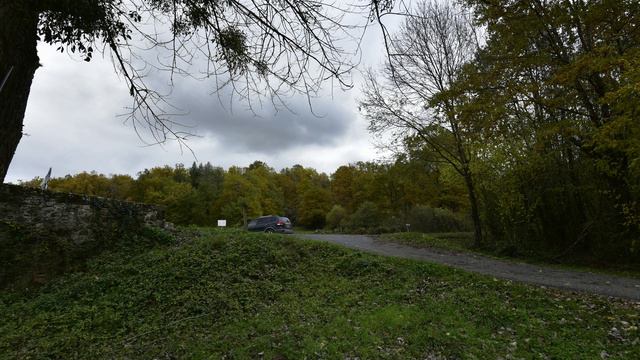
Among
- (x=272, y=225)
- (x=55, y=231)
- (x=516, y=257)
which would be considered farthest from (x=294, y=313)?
(x=272, y=225)

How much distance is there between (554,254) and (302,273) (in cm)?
938

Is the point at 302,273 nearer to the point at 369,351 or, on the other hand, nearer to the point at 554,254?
the point at 369,351

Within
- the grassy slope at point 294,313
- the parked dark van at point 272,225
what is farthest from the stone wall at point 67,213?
the parked dark van at point 272,225

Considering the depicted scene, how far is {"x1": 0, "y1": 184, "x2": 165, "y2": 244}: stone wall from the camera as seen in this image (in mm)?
10703

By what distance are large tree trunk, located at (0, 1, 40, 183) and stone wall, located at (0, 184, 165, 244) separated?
33.5 feet

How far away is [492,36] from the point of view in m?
13.0

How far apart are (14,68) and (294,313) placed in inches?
256

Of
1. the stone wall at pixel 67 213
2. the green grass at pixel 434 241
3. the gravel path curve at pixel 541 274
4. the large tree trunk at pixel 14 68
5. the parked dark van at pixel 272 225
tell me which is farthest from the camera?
the parked dark van at pixel 272 225

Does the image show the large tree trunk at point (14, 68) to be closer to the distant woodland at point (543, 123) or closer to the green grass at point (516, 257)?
the distant woodland at point (543, 123)

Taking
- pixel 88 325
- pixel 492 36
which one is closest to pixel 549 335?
pixel 88 325

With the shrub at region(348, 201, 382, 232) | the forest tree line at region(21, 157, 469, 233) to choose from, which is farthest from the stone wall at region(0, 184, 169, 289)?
the shrub at region(348, 201, 382, 232)

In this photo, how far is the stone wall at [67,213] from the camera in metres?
10.7

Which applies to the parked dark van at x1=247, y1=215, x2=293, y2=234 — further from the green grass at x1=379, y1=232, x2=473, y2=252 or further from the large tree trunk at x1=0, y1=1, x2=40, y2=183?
the large tree trunk at x1=0, y1=1, x2=40, y2=183

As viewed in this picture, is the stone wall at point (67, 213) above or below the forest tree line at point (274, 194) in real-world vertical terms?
below
